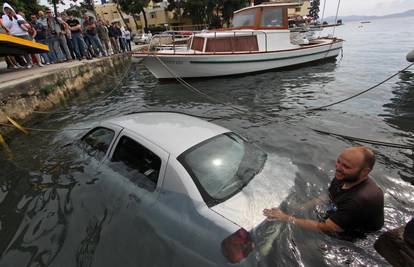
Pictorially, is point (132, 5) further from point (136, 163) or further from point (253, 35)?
point (136, 163)

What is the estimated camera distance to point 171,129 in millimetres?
3453

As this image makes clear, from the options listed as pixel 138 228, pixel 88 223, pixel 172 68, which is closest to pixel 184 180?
pixel 138 228

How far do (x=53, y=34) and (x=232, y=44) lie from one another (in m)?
8.45

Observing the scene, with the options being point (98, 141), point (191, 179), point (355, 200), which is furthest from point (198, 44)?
point (355, 200)

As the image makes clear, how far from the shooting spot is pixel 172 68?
12.9 m

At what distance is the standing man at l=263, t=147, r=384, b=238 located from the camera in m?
2.46

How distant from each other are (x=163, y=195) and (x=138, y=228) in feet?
1.96

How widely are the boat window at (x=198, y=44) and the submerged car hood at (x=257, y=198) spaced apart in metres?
10.8

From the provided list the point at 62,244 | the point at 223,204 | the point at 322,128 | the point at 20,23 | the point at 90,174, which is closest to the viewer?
the point at 223,204

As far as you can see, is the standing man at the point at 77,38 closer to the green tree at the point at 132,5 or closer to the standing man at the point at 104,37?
the standing man at the point at 104,37

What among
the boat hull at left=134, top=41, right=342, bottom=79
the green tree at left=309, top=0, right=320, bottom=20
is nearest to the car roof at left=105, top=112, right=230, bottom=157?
the boat hull at left=134, top=41, right=342, bottom=79

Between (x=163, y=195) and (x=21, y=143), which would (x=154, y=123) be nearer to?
(x=163, y=195)

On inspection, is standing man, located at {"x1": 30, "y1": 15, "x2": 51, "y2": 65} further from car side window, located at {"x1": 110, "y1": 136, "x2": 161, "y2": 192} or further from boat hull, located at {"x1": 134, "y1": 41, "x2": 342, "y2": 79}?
car side window, located at {"x1": 110, "y1": 136, "x2": 161, "y2": 192}

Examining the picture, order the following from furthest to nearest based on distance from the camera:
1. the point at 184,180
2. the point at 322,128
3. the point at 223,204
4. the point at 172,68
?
the point at 172,68 → the point at 322,128 → the point at 184,180 → the point at 223,204
